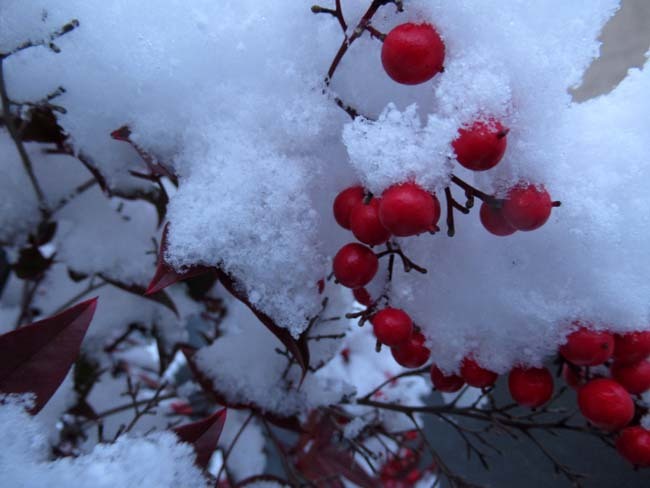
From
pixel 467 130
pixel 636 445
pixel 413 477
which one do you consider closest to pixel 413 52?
pixel 467 130

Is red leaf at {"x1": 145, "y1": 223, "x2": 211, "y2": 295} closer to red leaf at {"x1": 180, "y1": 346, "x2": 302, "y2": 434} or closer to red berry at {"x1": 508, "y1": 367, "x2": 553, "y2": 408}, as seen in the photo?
red leaf at {"x1": 180, "y1": 346, "x2": 302, "y2": 434}

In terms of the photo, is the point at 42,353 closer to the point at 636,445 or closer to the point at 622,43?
the point at 636,445

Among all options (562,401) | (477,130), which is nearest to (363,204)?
(477,130)

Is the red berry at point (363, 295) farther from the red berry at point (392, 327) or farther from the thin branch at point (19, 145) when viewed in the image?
the thin branch at point (19, 145)

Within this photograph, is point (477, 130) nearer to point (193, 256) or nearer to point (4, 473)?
point (193, 256)

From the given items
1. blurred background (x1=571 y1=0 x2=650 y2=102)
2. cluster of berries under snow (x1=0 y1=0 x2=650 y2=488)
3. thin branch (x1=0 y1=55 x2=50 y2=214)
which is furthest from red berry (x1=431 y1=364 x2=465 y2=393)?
thin branch (x1=0 y1=55 x2=50 y2=214)

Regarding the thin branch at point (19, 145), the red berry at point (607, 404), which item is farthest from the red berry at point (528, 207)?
the thin branch at point (19, 145)
